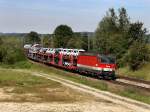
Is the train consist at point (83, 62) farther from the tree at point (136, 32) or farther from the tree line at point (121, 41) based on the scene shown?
the tree at point (136, 32)

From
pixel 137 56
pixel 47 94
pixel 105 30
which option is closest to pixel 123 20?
pixel 105 30

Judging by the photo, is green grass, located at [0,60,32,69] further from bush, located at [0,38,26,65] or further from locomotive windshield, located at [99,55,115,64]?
locomotive windshield, located at [99,55,115,64]

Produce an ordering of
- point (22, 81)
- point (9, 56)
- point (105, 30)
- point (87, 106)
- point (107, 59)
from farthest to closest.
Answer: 1. point (105, 30)
2. point (9, 56)
3. point (107, 59)
4. point (22, 81)
5. point (87, 106)

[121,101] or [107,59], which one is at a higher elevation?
[107,59]

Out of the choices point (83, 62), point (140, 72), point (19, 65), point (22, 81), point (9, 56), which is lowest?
point (22, 81)

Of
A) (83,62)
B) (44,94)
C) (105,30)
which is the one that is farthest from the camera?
(105,30)

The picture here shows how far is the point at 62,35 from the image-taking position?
147125 millimetres

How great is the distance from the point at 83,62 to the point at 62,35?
288 feet

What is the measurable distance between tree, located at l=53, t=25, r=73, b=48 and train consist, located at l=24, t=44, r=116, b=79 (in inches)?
2089

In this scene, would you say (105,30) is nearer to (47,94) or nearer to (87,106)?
(47,94)

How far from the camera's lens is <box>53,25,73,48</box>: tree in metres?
141

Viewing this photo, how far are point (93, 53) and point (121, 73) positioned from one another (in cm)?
1162

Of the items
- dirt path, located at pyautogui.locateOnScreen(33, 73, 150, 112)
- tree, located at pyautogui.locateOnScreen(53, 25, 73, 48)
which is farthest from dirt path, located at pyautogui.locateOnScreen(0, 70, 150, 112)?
tree, located at pyautogui.locateOnScreen(53, 25, 73, 48)

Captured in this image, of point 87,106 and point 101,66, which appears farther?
point 101,66
